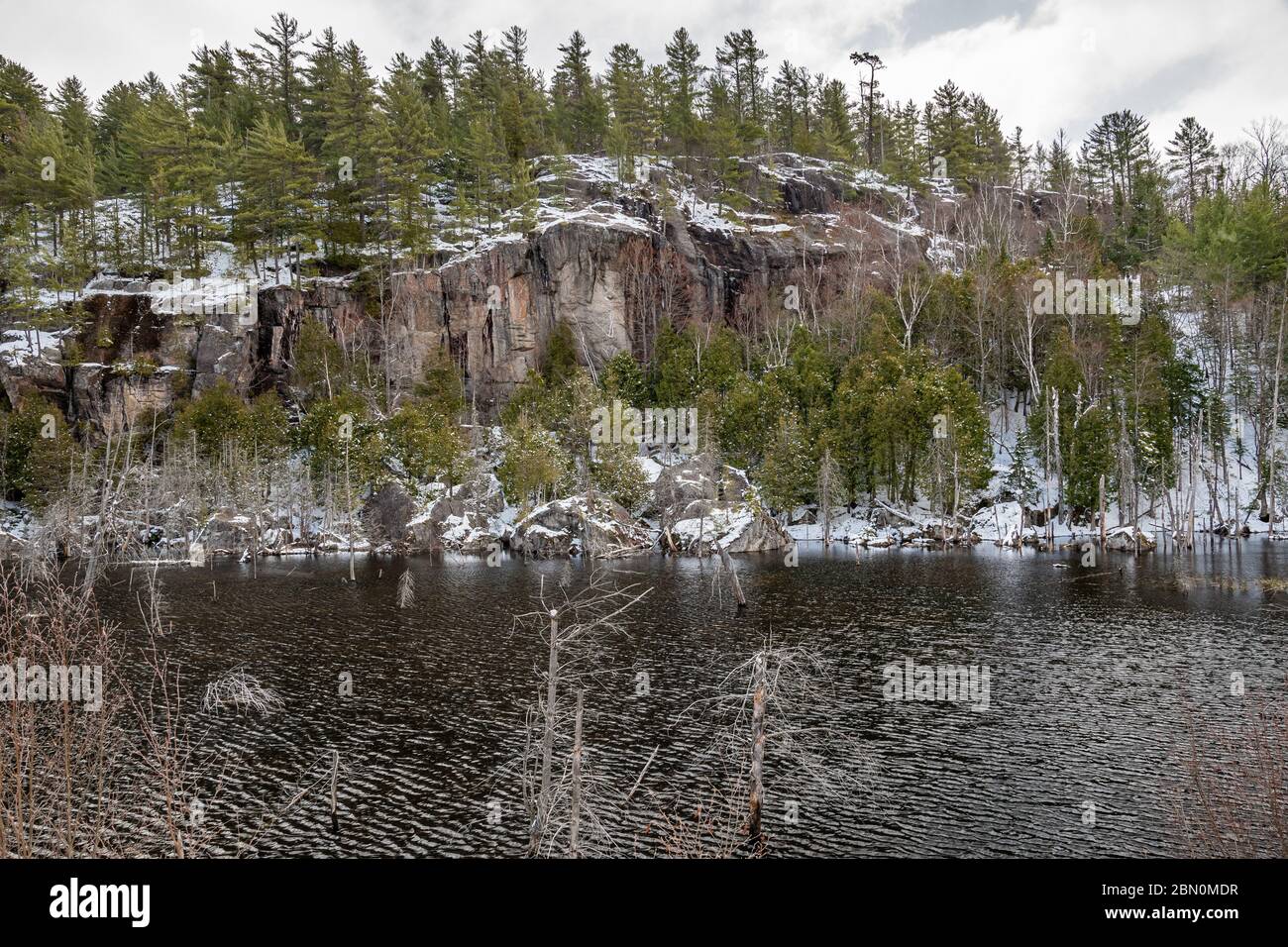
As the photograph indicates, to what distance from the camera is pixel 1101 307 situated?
74.1 meters

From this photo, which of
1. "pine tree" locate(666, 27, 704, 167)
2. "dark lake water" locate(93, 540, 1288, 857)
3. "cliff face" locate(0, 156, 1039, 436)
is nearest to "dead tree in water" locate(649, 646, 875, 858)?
"dark lake water" locate(93, 540, 1288, 857)

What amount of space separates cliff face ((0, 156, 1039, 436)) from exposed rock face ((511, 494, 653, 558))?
25704 millimetres

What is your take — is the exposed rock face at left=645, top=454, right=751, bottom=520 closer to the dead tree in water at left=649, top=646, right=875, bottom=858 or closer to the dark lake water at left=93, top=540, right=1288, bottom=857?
the dark lake water at left=93, top=540, right=1288, bottom=857

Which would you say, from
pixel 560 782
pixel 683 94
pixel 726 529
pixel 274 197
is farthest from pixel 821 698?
pixel 683 94

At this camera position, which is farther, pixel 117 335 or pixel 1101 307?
pixel 117 335

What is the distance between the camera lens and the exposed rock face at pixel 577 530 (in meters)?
64.2

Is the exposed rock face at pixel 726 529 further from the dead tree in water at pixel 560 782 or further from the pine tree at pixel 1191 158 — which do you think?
the pine tree at pixel 1191 158

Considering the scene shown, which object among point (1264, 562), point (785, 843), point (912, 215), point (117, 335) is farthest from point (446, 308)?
point (785, 843)

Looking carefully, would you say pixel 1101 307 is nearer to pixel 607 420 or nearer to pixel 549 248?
pixel 607 420

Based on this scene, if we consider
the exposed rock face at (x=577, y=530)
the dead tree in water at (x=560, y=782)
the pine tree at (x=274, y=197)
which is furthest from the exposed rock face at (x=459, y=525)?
the dead tree in water at (x=560, y=782)

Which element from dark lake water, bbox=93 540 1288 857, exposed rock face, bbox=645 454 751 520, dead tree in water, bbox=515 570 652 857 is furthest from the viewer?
exposed rock face, bbox=645 454 751 520

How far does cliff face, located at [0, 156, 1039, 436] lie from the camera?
79688mm
